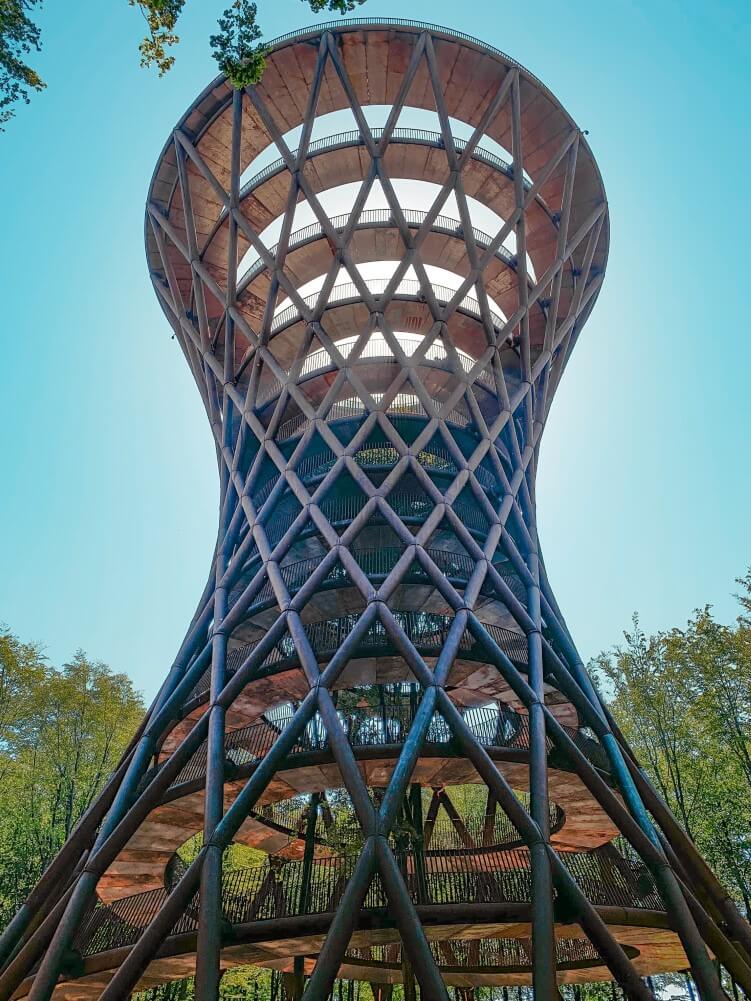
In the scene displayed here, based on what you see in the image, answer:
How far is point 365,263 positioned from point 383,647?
13.0m

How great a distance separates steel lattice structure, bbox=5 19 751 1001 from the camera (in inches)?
471

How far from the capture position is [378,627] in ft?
56.9

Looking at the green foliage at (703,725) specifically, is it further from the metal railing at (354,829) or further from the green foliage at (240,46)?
the green foliage at (240,46)

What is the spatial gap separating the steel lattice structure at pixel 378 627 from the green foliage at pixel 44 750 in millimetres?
8093

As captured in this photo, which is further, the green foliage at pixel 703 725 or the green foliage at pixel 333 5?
the green foliage at pixel 703 725

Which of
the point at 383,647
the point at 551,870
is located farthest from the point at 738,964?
the point at 383,647

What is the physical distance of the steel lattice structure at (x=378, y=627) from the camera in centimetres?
1195

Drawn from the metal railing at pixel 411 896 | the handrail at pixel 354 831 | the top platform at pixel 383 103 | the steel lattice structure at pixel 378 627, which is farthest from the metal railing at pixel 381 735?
the top platform at pixel 383 103

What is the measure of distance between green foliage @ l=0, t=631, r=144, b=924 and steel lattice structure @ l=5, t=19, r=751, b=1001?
26.6ft

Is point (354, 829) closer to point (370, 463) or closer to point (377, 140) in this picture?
point (370, 463)

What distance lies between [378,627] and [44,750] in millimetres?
17319

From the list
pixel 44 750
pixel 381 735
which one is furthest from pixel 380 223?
pixel 44 750

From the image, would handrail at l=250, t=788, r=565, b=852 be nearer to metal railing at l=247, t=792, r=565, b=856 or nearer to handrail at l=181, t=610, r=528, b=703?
metal railing at l=247, t=792, r=565, b=856

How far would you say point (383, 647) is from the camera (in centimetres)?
1559
